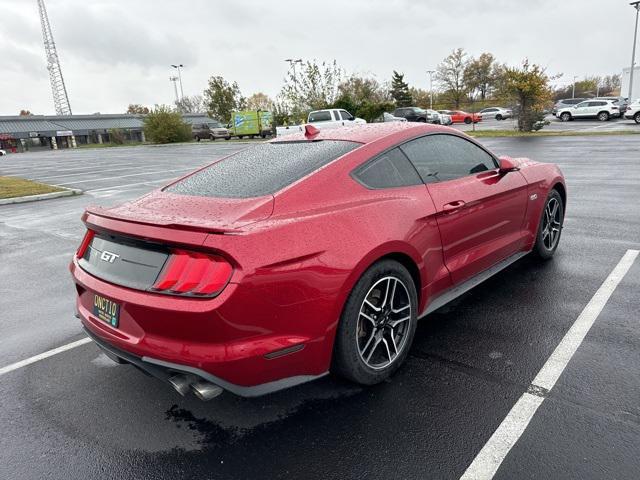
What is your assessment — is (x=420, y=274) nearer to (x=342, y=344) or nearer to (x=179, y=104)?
(x=342, y=344)

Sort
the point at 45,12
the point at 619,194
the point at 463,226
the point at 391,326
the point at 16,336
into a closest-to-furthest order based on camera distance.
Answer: the point at 391,326 → the point at 463,226 → the point at 16,336 → the point at 619,194 → the point at 45,12

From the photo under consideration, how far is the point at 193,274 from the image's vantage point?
2285 mm

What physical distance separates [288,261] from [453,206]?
1.53m

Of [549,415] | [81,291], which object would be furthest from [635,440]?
[81,291]

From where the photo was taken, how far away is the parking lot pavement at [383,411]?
2316 mm

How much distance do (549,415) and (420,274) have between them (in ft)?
3.54

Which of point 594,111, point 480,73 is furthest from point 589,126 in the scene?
point 480,73

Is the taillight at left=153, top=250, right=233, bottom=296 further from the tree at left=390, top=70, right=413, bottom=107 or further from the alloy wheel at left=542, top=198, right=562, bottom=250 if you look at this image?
the tree at left=390, top=70, right=413, bottom=107

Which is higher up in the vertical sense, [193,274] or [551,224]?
[193,274]

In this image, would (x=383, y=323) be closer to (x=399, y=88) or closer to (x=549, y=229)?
(x=549, y=229)

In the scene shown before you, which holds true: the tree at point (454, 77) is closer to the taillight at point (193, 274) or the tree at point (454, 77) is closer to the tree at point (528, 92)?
the tree at point (528, 92)

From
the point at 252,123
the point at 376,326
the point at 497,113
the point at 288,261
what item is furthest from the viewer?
the point at 497,113

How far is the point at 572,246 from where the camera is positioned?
551cm

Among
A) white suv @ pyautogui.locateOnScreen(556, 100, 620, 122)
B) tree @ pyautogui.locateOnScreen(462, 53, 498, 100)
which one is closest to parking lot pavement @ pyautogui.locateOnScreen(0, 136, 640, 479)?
white suv @ pyautogui.locateOnScreen(556, 100, 620, 122)
